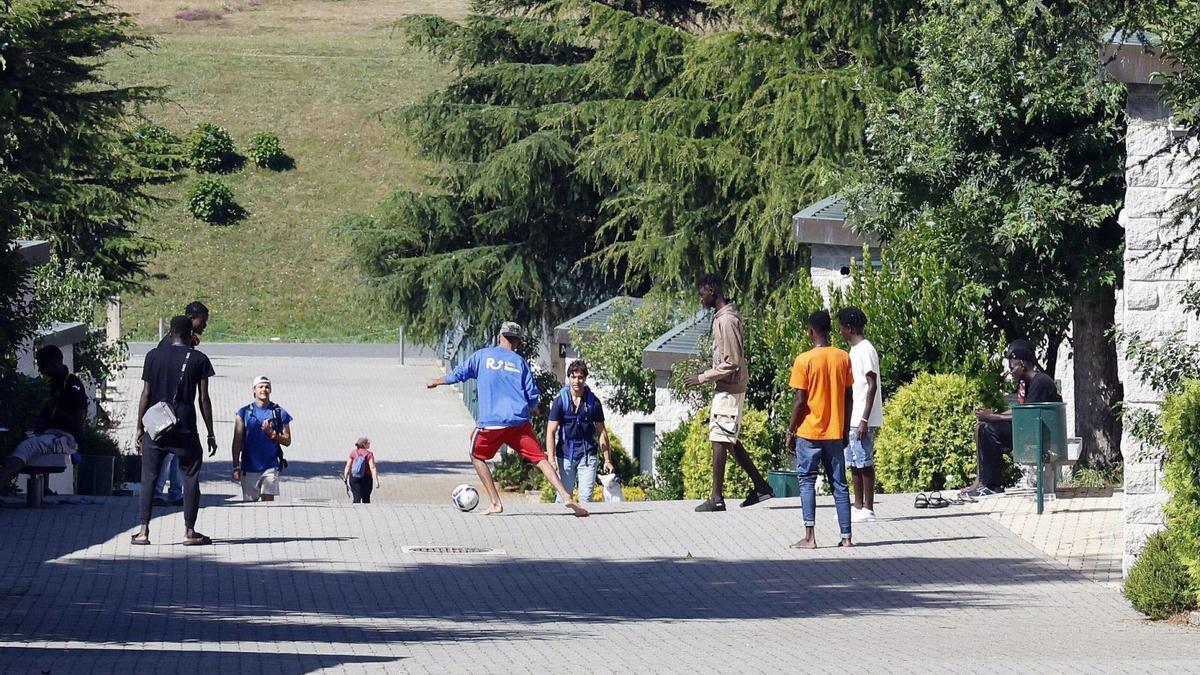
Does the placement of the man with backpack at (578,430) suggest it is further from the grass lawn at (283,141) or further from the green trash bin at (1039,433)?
the grass lawn at (283,141)

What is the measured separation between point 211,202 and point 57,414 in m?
60.5

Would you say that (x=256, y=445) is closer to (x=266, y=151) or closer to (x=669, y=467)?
(x=669, y=467)

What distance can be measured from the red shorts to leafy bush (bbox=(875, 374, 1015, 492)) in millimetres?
4138

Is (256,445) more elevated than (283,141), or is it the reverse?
(283,141)

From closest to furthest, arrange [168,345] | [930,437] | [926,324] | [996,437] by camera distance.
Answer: [168,345], [996,437], [930,437], [926,324]

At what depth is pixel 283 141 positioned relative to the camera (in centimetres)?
8425

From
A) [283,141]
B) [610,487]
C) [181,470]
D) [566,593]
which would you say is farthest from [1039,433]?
[283,141]

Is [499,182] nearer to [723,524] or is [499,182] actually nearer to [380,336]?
[723,524]

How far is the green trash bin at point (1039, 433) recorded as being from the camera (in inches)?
564

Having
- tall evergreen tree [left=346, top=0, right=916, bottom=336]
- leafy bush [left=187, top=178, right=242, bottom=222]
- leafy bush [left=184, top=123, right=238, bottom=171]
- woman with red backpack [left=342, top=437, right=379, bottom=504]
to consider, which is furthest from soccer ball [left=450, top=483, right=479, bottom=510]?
leafy bush [left=184, top=123, right=238, bottom=171]

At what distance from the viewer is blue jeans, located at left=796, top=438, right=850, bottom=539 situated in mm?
12875

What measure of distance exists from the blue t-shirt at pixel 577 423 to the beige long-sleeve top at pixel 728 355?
291 centimetres

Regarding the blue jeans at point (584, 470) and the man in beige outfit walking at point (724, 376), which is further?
the blue jeans at point (584, 470)

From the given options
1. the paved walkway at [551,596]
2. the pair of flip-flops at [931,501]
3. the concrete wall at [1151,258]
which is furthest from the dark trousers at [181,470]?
the concrete wall at [1151,258]
